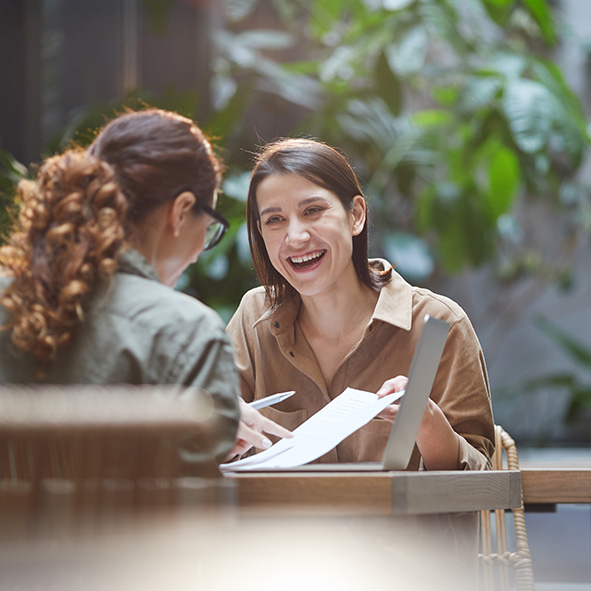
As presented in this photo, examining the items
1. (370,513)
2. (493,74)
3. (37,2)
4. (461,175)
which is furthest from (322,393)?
(37,2)

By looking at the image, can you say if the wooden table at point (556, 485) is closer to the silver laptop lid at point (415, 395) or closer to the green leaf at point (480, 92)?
the silver laptop lid at point (415, 395)

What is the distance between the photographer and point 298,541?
902 mm

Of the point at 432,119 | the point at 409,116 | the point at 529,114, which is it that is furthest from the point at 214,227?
the point at 409,116

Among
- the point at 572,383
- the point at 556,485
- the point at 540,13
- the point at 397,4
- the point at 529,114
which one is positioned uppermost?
the point at 397,4

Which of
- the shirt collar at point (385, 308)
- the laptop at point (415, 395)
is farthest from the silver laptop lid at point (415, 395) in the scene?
the shirt collar at point (385, 308)

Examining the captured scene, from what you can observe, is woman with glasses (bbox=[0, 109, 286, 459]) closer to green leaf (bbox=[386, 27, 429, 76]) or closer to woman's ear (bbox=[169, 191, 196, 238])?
woman's ear (bbox=[169, 191, 196, 238])

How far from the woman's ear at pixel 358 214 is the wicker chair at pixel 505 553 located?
0.49 m

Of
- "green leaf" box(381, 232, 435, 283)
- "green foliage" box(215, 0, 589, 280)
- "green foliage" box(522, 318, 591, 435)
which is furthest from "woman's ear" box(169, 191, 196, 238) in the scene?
"green foliage" box(522, 318, 591, 435)

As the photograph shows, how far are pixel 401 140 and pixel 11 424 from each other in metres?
3.99

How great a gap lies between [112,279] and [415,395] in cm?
39

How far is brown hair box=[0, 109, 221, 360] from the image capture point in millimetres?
920

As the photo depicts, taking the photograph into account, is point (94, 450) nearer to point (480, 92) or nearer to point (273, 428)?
point (273, 428)

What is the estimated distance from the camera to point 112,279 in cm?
96

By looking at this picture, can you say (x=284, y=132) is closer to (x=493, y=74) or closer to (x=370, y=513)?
(x=493, y=74)
